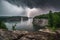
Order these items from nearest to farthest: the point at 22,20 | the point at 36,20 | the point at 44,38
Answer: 1. the point at 44,38
2. the point at 22,20
3. the point at 36,20

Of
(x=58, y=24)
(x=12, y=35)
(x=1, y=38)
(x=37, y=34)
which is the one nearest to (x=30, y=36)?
(x=37, y=34)

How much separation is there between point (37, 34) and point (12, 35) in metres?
1.24

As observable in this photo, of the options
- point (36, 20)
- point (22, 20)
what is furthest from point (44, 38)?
point (36, 20)

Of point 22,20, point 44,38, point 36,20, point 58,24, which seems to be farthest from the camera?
point 36,20

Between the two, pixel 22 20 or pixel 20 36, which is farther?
pixel 22 20

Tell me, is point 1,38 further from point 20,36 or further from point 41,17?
point 41,17

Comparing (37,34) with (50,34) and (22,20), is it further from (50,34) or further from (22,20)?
(22,20)

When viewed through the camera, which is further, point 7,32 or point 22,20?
point 22,20

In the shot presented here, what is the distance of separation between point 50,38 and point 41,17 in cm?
2784

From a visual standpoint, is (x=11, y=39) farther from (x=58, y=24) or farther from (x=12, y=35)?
(x=58, y=24)

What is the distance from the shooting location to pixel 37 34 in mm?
7395

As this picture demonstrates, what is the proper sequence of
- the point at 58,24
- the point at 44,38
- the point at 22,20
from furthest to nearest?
the point at 22,20 < the point at 58,24 < the point at 44,38

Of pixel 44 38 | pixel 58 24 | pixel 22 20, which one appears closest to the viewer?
pixel 44 38

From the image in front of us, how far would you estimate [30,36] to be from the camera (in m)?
7.27
